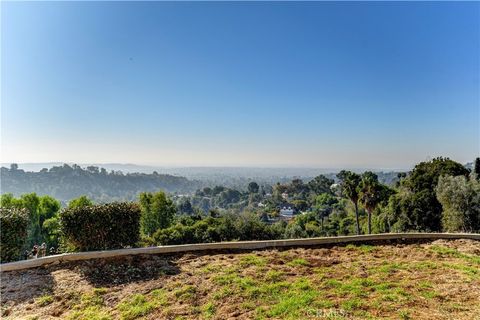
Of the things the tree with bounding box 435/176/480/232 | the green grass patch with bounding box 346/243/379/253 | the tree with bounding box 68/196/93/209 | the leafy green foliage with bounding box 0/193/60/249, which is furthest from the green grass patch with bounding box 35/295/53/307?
the tree with bounding box 435/176/480/232

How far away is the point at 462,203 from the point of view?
1418 centimetres

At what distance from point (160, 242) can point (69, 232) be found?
692 inches

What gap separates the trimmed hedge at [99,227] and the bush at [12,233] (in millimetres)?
655

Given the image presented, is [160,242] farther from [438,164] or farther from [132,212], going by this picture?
[438,164]

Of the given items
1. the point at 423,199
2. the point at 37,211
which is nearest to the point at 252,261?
the point at 423,199

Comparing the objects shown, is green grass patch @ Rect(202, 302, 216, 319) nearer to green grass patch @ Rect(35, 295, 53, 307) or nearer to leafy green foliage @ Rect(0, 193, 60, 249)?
green grass patch @ Rect(35, 295, 53, 307)

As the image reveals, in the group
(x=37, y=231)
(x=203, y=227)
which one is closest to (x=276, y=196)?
(x=203, y=227)

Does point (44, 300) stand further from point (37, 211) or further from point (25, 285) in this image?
point (37, 211)

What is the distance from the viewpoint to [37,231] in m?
18.8

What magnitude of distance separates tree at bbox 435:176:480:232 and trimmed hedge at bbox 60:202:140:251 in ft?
52.7

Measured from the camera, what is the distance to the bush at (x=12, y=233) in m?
4.95

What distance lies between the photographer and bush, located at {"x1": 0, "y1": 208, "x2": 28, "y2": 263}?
495 centimetres

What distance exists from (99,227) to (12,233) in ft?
4.74

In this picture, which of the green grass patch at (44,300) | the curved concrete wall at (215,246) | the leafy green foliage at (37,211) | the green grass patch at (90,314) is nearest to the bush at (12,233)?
the curved concrete wall at (215,246)
